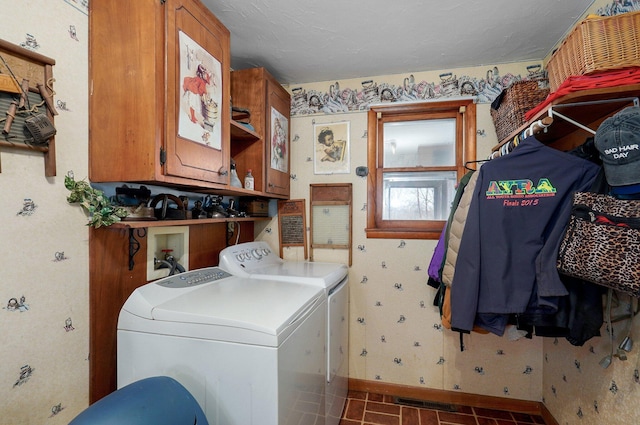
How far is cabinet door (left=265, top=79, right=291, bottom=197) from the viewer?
203 cm

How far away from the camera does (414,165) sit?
2.35 m

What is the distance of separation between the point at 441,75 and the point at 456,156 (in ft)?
2.07

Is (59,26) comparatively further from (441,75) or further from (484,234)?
(441,75)

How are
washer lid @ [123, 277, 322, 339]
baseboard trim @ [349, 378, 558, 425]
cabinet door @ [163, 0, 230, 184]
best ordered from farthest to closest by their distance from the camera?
baseboard trim @ [349, 378, 558, 425], cabinet door @ [163, 0, 230, 184], washer lid @ [123, 277, 322, 339]

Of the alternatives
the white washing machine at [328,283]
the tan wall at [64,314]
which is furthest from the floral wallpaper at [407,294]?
the white washing machine at [328,283]

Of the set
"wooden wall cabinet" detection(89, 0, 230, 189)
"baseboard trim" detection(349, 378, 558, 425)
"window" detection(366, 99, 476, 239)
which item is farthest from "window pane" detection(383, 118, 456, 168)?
"baseboard trim" detection(349, 378, 558, 425)

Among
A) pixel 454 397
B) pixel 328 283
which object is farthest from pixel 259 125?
pixel 454 397

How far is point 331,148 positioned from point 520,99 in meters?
1.31

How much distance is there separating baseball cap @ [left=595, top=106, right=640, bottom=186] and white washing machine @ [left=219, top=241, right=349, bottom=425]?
1317mm

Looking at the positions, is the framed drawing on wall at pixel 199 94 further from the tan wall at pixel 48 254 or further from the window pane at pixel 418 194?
the window pane at pixel 418 194

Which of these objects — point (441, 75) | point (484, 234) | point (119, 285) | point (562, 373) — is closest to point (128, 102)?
point (119, 285)

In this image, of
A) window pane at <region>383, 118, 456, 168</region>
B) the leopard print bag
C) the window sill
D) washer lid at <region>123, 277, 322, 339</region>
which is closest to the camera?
the leopard print bag

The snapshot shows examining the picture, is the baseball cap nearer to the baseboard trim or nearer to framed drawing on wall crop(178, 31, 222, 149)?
framed drawing on wall crop(178, 31, 222, 149)

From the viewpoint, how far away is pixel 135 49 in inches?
43.0
